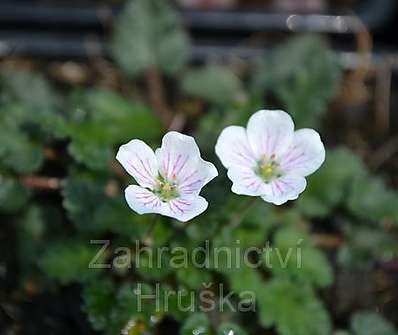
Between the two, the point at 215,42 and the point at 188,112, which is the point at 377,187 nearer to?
the point at 188,112

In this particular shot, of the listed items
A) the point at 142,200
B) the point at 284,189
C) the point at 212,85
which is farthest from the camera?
the point at 212,85

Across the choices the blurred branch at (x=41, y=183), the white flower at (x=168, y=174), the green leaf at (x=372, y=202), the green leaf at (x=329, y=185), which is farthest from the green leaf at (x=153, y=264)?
the green leaf at (x=372, y=202)

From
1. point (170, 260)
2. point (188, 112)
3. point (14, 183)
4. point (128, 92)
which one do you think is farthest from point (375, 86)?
point (14, 183)

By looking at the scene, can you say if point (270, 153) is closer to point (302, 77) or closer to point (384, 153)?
point (302, 77)

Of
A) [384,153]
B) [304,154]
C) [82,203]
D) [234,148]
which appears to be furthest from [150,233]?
[384,153]

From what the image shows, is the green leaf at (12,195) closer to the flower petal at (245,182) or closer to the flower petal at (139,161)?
the flower petal at (139,161)

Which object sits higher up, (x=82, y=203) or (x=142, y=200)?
(x=82, y=203)

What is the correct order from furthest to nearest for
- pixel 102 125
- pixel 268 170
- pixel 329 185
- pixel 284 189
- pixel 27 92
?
pixel 27 92 → pixel 329 185 → pixel 102 125 → pixel 268 170 → pixel 284 189

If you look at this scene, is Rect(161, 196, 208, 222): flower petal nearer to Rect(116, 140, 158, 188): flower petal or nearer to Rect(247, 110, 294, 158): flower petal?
Rect(116, 140, 158, 188): flower petal
